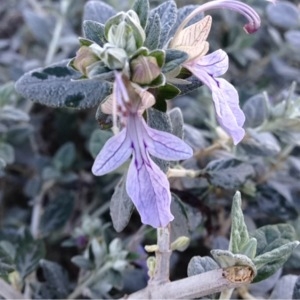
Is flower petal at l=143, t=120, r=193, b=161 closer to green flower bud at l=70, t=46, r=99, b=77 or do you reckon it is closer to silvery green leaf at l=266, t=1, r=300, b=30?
green flower bud at l=70, t=46, r=99, b=77

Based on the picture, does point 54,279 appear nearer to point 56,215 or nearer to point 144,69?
point 56,215

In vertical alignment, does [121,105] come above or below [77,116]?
above

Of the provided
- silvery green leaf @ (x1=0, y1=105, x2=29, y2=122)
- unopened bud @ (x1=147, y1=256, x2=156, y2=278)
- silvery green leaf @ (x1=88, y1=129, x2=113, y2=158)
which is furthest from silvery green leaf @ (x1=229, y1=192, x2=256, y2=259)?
silvery green leaf @ (x1=0, y1=105, x2=29, y2=122)

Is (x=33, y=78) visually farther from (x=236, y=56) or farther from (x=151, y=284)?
(x=236, y=56)

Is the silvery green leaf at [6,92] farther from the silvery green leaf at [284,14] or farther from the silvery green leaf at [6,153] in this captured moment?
the silvery green leaf at [284,14]

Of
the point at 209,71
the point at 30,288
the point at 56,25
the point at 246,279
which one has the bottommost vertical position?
the point at 30,288

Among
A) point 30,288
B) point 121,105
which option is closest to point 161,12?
point 121,105

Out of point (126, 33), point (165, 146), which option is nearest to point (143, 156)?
point (165, 146)
